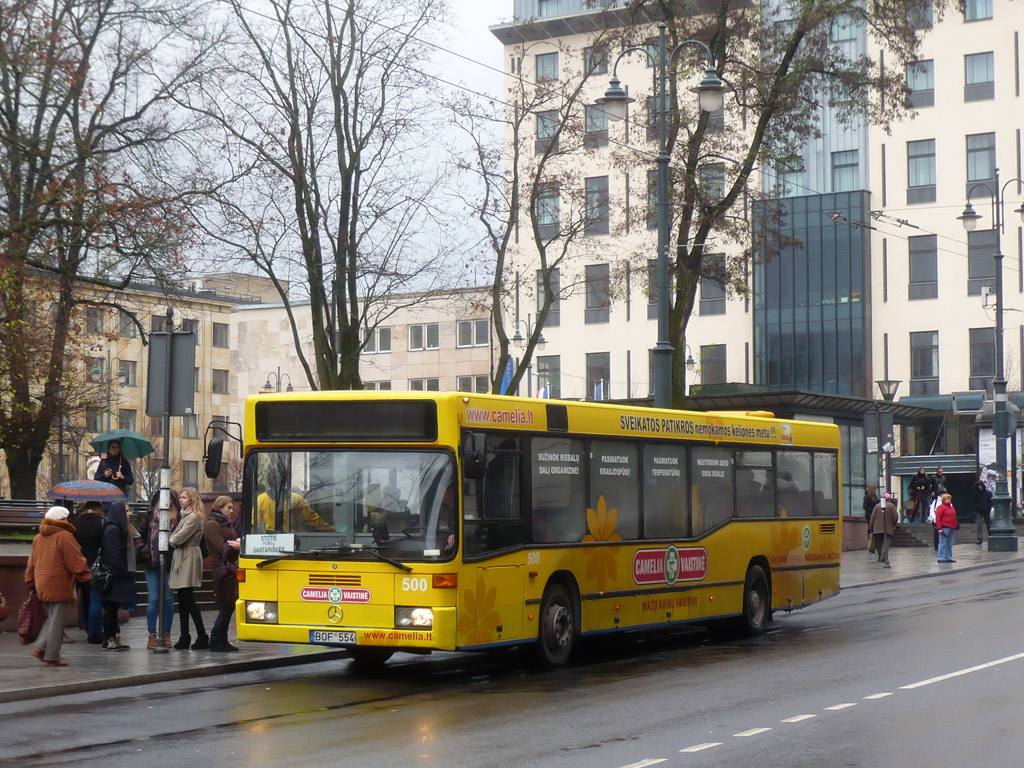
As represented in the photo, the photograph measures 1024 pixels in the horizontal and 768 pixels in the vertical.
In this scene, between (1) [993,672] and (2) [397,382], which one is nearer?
(1) [993,672]

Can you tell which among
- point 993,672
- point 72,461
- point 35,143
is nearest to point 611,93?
point 35,143

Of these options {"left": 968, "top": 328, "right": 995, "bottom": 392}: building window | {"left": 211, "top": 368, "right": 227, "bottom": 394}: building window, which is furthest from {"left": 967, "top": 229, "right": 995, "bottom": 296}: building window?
{"left": 211, "top": 368, "right": 227, "bottom": 394}: building window

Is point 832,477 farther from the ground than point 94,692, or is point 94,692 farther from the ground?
point 832,477

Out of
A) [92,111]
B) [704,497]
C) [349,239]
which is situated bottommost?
[704,497]

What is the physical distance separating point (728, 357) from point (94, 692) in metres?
60.2

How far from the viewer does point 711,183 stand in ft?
90.2

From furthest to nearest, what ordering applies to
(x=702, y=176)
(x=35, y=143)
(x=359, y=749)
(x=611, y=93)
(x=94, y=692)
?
1. (x=702, y=176)
2. (x=35, y=143)
3. (x=611, y=93)
4. (x=94, y=692)
5. (x=359, y=749)

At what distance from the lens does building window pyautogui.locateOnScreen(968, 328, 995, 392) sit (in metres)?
65.1

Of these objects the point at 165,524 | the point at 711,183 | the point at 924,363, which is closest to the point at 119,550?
the point at 165,524

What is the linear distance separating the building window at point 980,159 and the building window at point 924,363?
22.0 ft

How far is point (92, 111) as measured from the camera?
27.6 m

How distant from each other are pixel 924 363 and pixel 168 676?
5768cm

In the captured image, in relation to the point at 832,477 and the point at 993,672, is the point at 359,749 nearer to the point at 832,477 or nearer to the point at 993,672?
the point at 993,672

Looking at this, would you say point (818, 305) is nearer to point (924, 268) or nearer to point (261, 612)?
point (924, 268)
